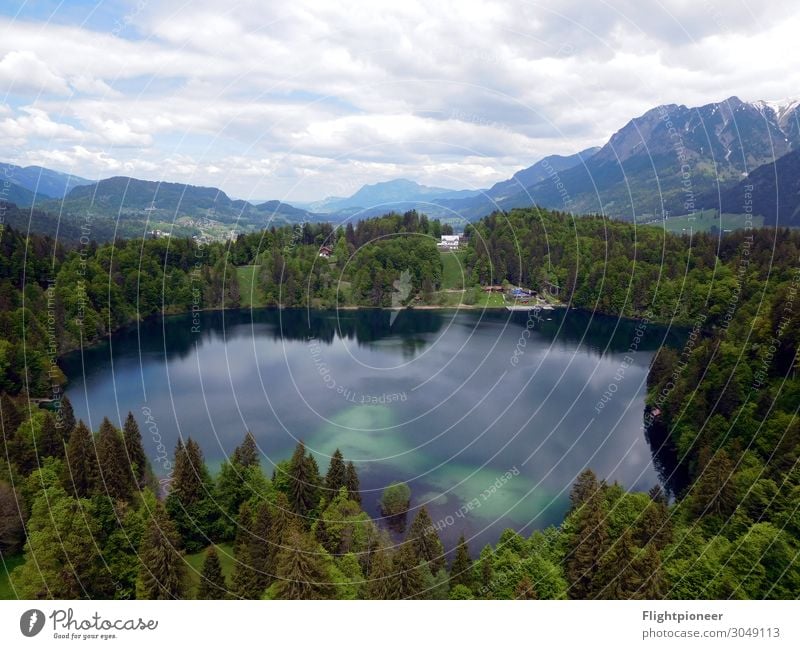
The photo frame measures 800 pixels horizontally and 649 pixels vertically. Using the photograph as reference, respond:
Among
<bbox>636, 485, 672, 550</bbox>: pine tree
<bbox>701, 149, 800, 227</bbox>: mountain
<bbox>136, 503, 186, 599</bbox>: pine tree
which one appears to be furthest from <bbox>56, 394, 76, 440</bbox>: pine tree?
<bbox>701, 149, 800, 227</bbox>: mountain

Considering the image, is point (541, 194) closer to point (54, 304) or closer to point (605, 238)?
point (605, 238)

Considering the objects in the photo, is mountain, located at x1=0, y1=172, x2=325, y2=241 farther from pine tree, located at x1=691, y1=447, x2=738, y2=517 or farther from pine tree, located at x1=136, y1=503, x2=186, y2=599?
pine tree, located at x1=691, y1=447, x2=738, y2=517

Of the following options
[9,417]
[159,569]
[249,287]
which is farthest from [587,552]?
[249,287]

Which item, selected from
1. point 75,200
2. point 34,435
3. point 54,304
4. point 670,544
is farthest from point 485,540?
point 75,200

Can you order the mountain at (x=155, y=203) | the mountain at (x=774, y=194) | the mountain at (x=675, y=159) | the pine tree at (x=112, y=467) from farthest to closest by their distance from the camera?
the mountain at (x=155, y=203), the mountain at (x=675, y=159), the mountain at (x=774, y=194), the pine tree at (x=112, y=467)

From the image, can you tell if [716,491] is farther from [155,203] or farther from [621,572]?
[155,203]

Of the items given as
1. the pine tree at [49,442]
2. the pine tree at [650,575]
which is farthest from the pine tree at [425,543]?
the pine tree at [49,442]

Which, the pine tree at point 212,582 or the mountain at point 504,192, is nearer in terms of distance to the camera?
the pine tree at point 212,582

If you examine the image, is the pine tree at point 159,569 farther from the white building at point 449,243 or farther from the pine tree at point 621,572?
the white building at point 449,243
